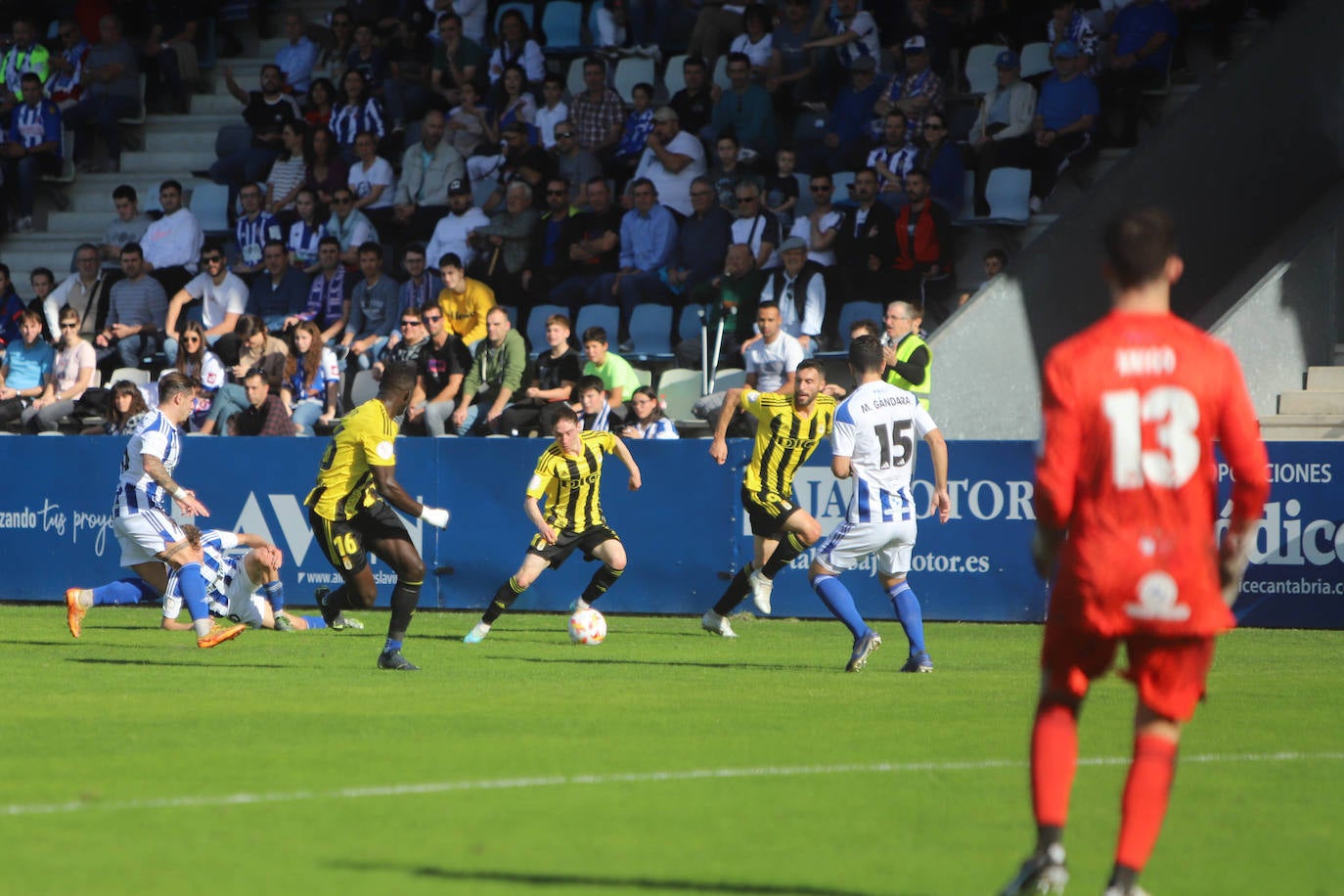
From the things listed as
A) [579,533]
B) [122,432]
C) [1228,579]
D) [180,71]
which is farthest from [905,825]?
[180,71]

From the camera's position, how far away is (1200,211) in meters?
20.6

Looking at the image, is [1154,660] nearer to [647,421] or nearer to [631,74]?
[647,421]

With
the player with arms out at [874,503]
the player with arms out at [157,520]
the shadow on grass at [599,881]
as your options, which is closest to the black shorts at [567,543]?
the player with arms out at [157,520]

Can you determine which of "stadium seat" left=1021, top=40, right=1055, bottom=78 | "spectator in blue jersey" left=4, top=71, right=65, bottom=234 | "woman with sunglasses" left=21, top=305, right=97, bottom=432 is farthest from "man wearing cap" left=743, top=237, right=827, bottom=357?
"spectator in blue jersey" left=4, top=71, right=65, bottom=234

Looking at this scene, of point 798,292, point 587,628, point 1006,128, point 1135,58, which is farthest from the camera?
point 1006,128

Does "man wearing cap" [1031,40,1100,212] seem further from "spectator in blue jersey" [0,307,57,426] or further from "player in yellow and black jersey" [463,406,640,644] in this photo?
"spectator in blue jersey" [0,307,57,426]

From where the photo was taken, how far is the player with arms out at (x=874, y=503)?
40.9 ft

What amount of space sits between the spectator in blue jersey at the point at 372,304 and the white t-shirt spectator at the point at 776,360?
16.2 feet

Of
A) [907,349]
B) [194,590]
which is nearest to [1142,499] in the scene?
[194,590]

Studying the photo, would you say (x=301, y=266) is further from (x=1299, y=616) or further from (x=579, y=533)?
(x=1299, y=616)

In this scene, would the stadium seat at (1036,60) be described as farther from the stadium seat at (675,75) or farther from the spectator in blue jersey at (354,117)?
the spectator in blue jersey at (354,117)

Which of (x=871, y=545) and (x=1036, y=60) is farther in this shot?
(x=1036, y=60)

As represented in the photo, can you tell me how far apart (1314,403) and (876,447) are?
779 cm

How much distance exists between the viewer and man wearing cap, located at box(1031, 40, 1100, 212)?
20.2 m
